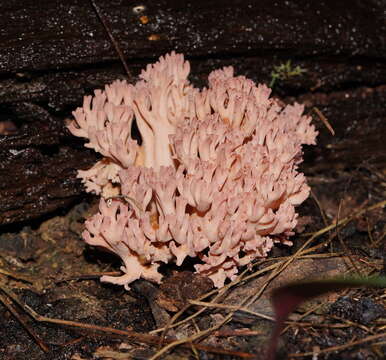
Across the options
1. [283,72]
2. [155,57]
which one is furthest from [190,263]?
[283,72]

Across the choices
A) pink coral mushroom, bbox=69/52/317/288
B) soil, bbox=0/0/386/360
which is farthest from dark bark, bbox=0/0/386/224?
pink coral mushroom, bbox=69/52/317/288

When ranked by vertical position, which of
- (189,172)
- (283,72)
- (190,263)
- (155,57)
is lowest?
(190,263)

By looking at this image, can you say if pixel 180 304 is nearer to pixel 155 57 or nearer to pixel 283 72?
pixel 155 57

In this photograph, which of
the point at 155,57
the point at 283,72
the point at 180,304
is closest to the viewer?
the point at 180,304

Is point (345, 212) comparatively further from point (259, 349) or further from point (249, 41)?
point (259, 349)

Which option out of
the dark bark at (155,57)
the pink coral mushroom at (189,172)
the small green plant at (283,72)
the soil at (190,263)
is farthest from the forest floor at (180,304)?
the small green plant at (283,72)

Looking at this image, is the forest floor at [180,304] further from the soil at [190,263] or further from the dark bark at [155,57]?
the dark bark at [155,57]
